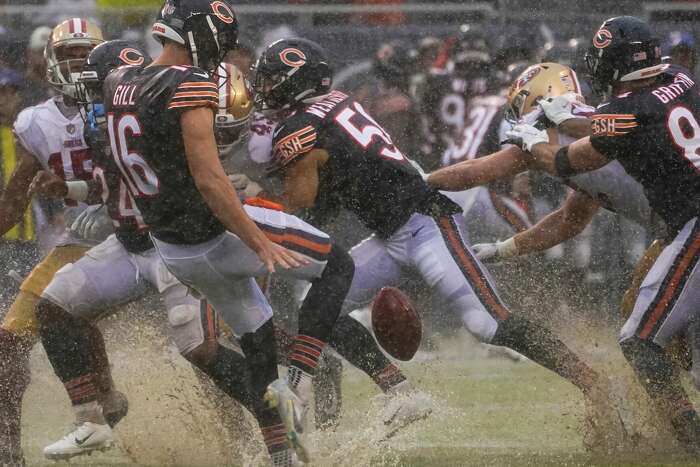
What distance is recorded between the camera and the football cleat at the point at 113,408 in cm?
552

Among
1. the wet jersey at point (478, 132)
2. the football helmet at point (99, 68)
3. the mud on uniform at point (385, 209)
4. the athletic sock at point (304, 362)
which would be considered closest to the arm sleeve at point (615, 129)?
the mud on uniform at point (385, 209)

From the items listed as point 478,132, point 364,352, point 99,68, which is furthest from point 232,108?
point 478,132

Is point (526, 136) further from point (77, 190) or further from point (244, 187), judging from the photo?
point (77, 190)

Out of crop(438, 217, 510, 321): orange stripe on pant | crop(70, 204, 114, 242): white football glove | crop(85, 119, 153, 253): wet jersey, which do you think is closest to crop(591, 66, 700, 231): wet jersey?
crop(438, 217, 510, 321): orange stripe on pant

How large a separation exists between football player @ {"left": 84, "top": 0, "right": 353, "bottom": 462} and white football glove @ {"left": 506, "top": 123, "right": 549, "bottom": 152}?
44.2 inches

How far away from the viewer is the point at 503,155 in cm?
584

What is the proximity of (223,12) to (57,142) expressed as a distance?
122cm

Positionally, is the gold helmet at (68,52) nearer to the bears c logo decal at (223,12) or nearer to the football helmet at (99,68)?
the football helmet at (99,68)

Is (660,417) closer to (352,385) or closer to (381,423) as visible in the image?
(381,423)

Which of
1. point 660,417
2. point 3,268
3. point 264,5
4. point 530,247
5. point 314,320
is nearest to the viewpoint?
point 314,320

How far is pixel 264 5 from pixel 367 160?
350 centimetres

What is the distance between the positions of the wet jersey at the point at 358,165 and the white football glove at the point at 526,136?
1.47ft

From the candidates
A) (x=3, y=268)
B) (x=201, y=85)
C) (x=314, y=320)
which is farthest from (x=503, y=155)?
(x=3, y=268)

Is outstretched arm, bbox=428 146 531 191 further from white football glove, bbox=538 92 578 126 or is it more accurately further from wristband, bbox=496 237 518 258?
wristband, bbox=496 237 518 258
